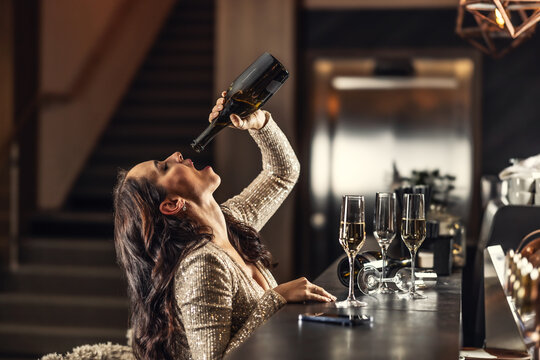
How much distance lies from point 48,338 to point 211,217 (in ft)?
11.3

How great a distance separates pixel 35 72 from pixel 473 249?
4071mm

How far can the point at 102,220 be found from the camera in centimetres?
622

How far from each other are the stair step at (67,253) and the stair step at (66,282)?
18cm

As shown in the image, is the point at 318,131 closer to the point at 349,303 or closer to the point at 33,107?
the point at 33,107

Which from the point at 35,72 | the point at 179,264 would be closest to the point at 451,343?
the point at 179,264

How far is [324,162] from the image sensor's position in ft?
18.7

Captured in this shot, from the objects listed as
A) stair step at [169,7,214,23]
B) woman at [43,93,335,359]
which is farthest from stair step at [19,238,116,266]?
woman at [43,93,335,359]

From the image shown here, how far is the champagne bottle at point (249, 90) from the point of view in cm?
232

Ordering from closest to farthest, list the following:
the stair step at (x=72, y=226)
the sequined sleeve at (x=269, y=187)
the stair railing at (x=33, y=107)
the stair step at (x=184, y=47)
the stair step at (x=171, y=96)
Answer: the sequined sleeve at (x=269, y=187) < the stair railing at (x=33, y=107) < the stair step at (x=72, y=226) < the stair step at (x=171, y=96) < the stair step at (x=184, y=47)

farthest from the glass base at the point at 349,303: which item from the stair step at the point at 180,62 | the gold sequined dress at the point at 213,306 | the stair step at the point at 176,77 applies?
the stair step at the point at 180,62

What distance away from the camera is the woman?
77.3 inches

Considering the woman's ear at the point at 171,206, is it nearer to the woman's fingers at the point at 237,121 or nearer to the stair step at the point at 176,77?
the woman's fingers at the point at 237,121

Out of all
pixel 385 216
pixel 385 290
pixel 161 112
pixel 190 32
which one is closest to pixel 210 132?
pixel 385 216

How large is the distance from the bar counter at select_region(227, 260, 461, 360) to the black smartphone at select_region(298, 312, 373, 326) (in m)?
0.02
